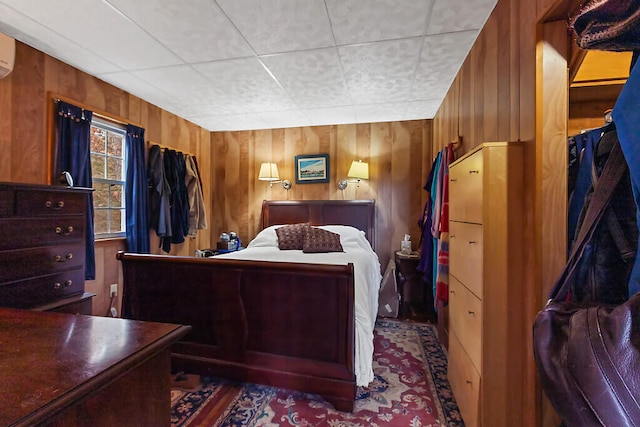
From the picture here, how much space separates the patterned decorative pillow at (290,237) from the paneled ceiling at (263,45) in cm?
144

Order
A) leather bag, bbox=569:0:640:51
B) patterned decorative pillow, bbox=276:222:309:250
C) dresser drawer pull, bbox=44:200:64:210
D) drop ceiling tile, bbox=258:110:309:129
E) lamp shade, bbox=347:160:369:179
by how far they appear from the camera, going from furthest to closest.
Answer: lamp shade, bbox=347:160:369:179, drop ceiling tile, bbox=258:110:309:129, patterned decorative pillow, bbox=276:222:309:250, dresser drawer pull, bbox=44:200:64:210, leather bag, bbox=569:0:640:51

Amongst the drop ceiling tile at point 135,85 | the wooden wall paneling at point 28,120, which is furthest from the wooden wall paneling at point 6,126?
the drop ceiling tile at point 135,85

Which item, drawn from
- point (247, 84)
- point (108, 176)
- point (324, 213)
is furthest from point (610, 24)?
point (108, 176)

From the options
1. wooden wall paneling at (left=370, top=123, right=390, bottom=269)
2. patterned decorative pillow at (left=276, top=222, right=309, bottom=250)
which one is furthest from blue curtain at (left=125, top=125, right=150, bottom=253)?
wooden wall paneling at (left=370, top=123, right=390, bottom=269)

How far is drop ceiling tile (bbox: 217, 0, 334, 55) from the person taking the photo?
5.21 feet

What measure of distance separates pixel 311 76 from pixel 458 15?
1.21m

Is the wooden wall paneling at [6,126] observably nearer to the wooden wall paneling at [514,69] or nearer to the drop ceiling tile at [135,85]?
the drop ceiling tile at [135,85]

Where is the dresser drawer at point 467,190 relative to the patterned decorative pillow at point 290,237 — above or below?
above

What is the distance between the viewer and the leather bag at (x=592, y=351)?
0.59 meters

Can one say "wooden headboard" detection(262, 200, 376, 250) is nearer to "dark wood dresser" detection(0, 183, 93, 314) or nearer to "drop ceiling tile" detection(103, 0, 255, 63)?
"drop ceiling tile" detection(103, 0, 255, 63)

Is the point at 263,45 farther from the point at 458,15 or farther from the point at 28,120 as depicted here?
the point at 28,120

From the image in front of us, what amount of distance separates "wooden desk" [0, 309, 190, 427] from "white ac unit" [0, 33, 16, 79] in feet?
6.38

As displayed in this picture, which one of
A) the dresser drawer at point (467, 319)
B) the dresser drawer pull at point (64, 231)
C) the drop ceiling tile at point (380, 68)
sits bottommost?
the dresser drawer at point (467, 319)

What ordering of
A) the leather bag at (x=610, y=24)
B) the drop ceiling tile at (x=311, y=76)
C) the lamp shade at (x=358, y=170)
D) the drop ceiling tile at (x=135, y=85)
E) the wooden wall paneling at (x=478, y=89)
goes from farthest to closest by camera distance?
the lamp shade at (x=358, y=170) → the drop ceiling tile at (x=135, y=85) → the drop ceiling tile at (x=311, y=76) → the wooden wall paneling at (x=478, y=89) → the leather bag at (x=610, y=24)
